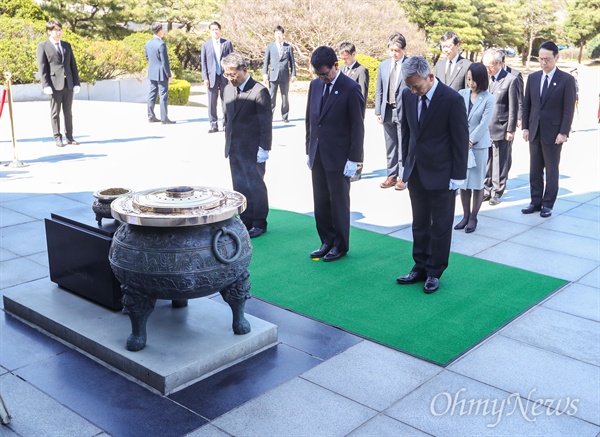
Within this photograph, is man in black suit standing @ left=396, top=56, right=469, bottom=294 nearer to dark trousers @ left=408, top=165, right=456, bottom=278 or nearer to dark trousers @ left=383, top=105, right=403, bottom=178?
dark trousers @ left=408, top=165, right=456, bottom=278

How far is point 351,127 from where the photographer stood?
6605 mm

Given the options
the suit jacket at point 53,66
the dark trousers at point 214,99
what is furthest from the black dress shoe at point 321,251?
the dark trousers at point 214,99

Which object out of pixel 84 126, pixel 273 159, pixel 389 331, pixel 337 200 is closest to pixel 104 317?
pixel 389 331

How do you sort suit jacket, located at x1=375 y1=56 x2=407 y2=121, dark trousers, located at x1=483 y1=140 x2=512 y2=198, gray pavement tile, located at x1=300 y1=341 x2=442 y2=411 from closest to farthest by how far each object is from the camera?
gray pavement tile, located at x1=300 y1=341 x2=442 y2=411
dark trousers, located at x1=483 y1=140 x2=512 y2=198
suit jacket, located at x1=375 y1=56 x2=407 y2=121

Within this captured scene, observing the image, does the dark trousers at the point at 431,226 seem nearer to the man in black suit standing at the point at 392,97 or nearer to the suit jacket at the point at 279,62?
the man in black suit standing at the point at 392,97

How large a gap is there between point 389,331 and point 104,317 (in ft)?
7.00

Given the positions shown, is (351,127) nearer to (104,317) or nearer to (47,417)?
(104,317)

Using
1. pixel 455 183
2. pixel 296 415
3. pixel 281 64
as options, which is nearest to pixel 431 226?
pixel 455 183

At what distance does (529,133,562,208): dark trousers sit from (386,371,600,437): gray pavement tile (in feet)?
15.8

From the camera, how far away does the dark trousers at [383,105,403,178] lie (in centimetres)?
999

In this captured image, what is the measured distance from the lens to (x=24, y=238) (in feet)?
24.3

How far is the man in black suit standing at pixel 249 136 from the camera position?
285 inches

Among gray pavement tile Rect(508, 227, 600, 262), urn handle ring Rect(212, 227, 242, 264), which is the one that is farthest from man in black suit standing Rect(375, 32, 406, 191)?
urn handle ring Rect(212, 227, 242, 264)

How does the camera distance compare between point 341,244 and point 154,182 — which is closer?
point 341,244
